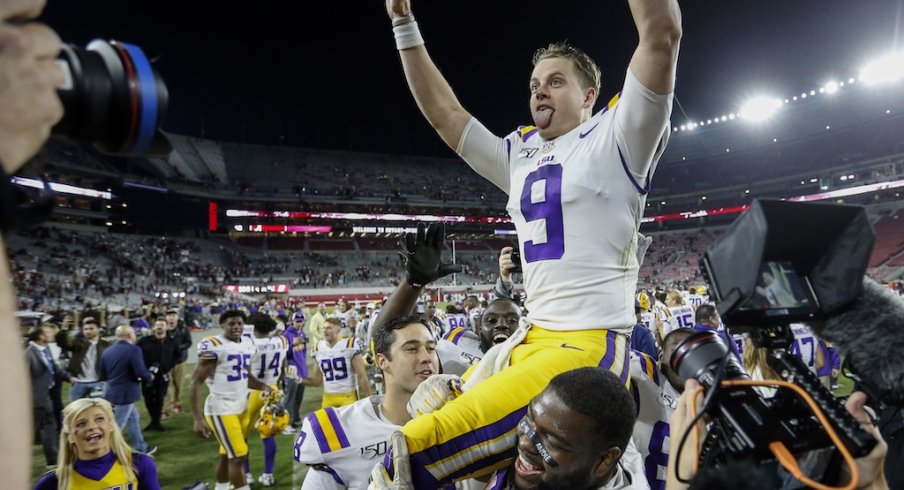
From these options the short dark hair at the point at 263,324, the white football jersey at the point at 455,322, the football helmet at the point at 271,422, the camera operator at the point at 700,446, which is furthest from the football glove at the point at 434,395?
the white football jersey at the point at 455,322

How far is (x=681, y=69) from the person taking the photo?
34656mm

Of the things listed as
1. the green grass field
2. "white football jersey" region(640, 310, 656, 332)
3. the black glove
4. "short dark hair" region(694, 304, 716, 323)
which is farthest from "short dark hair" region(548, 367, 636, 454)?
"white football jersey" region(640, 310, 656, 332)

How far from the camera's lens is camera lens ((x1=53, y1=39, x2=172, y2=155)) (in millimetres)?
894

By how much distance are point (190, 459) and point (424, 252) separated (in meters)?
6.86

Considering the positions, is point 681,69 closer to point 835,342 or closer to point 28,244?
point 835,342

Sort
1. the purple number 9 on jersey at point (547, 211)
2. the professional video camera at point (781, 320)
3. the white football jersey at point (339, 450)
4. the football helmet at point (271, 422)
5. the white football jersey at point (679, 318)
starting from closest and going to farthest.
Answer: the professional video camera at point (781, 320) < the purple number 9 on jersey at point (547, 211) < the white football jersey at point (339, 450) < the football helmet at point (271, 422) < the white football jersey at point (679, 318)

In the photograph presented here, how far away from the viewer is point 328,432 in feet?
9.96

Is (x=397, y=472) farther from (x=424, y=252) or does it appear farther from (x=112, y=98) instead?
(x=424, y=252)

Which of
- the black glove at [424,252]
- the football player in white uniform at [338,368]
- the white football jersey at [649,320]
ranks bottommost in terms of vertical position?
the football player in white uniform at [338,368]

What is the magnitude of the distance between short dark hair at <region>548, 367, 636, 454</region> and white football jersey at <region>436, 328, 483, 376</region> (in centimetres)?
324

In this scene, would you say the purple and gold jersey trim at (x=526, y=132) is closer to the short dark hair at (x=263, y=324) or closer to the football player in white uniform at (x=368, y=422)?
the football player in white uniform at (x=368, y=422)

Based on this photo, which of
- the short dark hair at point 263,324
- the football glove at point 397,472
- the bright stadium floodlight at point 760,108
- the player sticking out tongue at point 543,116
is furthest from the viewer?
the bright stadium floodlight at point 760,108

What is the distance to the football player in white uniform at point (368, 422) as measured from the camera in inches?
117

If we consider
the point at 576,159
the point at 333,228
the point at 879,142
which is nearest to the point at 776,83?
the point at 879,142
